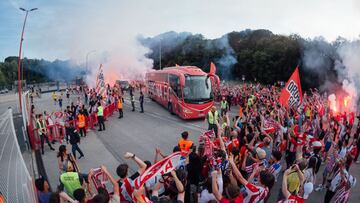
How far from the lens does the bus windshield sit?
17.8m

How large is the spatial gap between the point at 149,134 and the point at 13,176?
7.57 meters

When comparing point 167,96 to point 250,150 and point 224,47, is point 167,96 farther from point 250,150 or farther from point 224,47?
point 224,47

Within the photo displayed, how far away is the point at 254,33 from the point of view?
54.4m

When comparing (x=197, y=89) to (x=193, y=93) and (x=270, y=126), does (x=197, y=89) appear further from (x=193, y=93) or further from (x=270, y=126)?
(x=270, y=126)

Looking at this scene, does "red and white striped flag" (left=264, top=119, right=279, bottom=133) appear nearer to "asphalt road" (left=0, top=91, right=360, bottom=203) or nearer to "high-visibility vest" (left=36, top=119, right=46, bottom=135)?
"asphalt road" (left=0, top=91, right=360, bottom=203)

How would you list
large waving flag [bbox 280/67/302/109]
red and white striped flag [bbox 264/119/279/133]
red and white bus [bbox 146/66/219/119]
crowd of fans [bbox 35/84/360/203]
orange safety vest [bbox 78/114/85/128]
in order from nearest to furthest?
crowd of fans [bbox 35/84/360/203]
red and white striped flag [bbox 264/119/279/133]
large waving flag [bbox 280/67/302/109]
orange safety vest [bbox 78/114/85/128]
red and white bus [bbox 146/66/219/119]

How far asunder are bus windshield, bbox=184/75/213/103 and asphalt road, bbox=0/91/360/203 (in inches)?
56.7

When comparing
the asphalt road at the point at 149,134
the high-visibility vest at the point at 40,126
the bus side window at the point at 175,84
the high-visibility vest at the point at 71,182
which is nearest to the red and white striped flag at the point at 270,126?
the asphalt road at the point at 149,134

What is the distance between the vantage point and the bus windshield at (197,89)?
58.4 ft

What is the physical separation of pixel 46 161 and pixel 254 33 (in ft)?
163

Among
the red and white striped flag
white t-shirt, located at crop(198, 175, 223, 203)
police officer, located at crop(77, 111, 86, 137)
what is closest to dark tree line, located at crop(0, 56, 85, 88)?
police officer, located at crop(77, 111, 86, 137)

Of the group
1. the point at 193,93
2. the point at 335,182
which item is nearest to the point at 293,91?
the point at 335,182

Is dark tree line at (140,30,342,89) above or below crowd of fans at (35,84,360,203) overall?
above

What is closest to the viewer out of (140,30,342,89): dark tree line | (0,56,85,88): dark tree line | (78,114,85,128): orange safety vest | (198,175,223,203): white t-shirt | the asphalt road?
(198,175,223,203): white t-shirt
